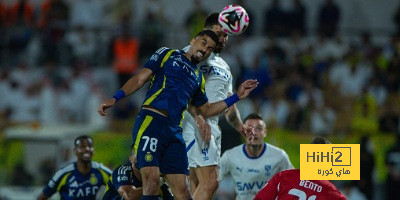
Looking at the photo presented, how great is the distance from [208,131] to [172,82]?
4.59ft

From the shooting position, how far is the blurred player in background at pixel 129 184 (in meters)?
11.2

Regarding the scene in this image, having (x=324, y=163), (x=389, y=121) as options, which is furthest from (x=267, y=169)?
(x=389, y=121)

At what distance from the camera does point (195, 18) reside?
22703 mm

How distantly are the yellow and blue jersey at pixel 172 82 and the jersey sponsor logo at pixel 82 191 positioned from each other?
10.6ft

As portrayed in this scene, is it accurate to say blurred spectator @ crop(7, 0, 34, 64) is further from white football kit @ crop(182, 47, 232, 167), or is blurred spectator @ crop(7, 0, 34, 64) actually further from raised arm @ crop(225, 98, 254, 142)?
raised arm @ crop(225, 98, 254, 142)

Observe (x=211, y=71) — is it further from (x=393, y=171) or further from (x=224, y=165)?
(x=393, y=171)

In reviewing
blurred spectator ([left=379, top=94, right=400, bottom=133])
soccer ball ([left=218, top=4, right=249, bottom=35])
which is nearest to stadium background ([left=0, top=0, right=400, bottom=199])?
blurred spectator ([left=379, top=94, right=400, bottom=133])

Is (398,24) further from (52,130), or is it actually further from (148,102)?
(148,102)

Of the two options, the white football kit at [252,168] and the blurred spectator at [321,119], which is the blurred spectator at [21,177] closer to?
the blurred spectator at [321,119]

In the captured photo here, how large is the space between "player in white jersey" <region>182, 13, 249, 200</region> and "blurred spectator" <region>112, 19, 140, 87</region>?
9745 mm

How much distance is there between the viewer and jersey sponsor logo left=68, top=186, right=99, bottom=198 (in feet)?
43.8

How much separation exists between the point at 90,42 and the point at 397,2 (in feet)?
25.7

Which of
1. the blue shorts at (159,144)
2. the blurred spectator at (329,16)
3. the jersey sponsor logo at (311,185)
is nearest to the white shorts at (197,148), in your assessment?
the blue shorts at (159,144)

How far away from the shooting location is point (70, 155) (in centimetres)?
1869
